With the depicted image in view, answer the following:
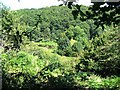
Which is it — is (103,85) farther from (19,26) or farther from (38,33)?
(38,33)

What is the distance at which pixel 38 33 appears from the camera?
8050cm

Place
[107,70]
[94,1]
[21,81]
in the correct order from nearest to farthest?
[94,1] < [21,81] < [107,70]

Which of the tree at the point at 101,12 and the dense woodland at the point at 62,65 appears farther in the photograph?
the dense woodland at the point at 62,65

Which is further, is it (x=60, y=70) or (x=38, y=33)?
(x=38, y=33)

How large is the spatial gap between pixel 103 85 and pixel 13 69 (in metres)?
2.83

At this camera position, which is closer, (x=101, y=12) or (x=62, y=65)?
(x=101, y=12)

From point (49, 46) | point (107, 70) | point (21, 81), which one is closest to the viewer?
point (21, 81)

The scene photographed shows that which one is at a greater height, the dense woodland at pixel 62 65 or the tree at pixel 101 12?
the tree at pixel 101 12

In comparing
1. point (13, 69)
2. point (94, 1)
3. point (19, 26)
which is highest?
point (19, 26)

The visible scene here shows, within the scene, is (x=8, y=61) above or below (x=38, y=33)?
below

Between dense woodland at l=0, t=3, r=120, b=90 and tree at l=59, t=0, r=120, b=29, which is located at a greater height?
tree at l=59, t=0, r=120, b=29

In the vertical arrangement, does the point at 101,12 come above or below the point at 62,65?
above

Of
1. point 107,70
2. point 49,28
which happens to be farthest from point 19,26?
point 49,28

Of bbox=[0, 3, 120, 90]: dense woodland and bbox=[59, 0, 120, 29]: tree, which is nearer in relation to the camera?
bbox=[59, 0, 120, 29]: tree
